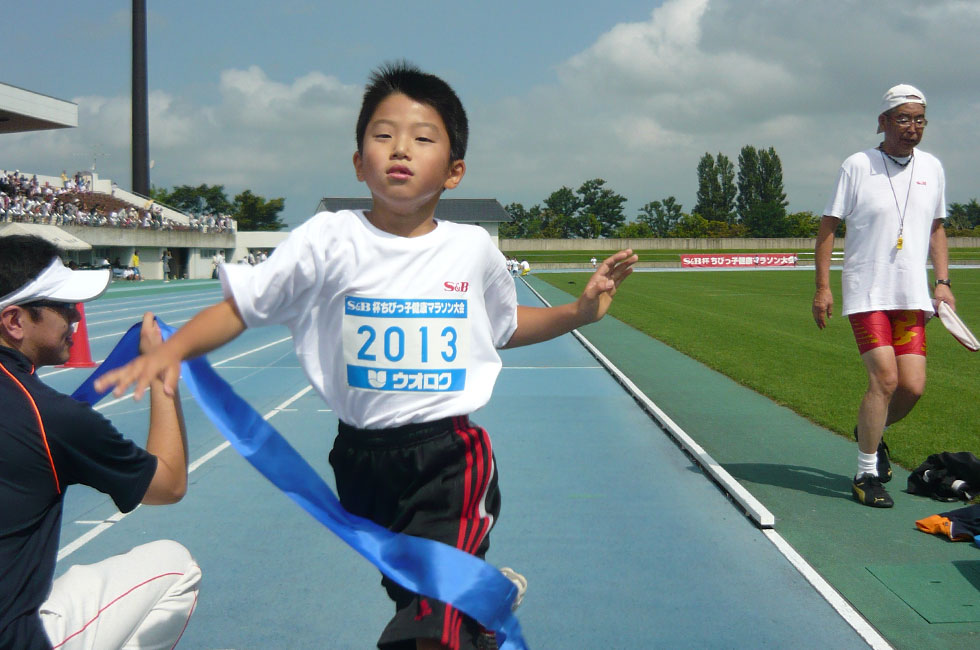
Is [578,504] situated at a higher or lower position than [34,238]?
lower

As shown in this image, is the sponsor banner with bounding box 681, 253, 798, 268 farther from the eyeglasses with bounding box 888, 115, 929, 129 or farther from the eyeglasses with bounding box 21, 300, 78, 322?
the eyeglasses with bounding box 21, 300, 78, 322

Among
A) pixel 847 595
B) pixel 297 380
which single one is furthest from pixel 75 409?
pixel 297 380

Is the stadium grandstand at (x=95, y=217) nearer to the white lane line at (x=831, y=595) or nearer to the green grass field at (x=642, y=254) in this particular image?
the green grass field at (x=642, y=254)

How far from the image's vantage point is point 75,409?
91.6 inches

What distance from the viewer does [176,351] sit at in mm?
2096

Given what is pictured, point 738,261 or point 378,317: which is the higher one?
point 378,317

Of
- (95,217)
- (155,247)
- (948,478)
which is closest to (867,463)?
(948,478)

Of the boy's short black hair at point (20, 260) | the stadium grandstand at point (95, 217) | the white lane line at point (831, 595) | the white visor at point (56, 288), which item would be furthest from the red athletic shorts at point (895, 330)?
the stadium grandstand at point (95, 217)

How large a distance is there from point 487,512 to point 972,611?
2.47m

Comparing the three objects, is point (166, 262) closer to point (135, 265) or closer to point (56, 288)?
point (135, 265)

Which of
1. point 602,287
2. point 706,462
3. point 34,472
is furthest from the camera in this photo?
point 706,462

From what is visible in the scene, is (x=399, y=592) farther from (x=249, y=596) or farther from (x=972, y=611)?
(x=972, y=611)

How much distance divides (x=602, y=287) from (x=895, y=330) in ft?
10.2

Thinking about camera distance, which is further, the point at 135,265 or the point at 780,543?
the point at 135,265
